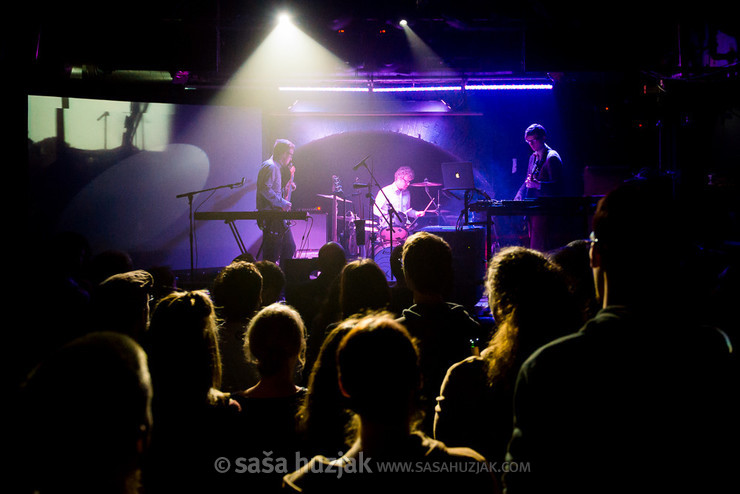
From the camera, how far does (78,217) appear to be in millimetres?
8656

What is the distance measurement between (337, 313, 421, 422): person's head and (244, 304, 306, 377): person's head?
81 cm

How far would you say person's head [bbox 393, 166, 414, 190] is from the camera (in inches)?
460

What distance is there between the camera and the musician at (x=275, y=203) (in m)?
7.54

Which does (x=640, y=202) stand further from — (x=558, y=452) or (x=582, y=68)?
(x=582, y=68)

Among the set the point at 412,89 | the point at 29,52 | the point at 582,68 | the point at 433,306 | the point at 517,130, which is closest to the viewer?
the point at 433,306

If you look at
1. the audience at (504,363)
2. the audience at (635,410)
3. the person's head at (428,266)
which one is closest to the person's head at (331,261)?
the person's head at (428,266)

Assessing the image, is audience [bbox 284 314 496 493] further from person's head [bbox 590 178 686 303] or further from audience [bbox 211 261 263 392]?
audience [bbox 211 261 263 392]

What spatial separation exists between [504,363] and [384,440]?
0.71 metres

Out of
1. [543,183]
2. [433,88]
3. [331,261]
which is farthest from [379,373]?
[433,88]

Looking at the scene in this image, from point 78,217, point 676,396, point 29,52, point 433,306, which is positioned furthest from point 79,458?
point 78,217

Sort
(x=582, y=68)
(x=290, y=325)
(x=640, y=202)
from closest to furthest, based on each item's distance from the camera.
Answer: (x=640, y=202) < (x=290, y=325) < (x=582, y=68)

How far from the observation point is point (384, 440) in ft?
3.80

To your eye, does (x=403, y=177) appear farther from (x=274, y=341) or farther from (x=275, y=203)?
(x=274, y=341)

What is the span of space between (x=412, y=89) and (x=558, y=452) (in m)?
9.41
